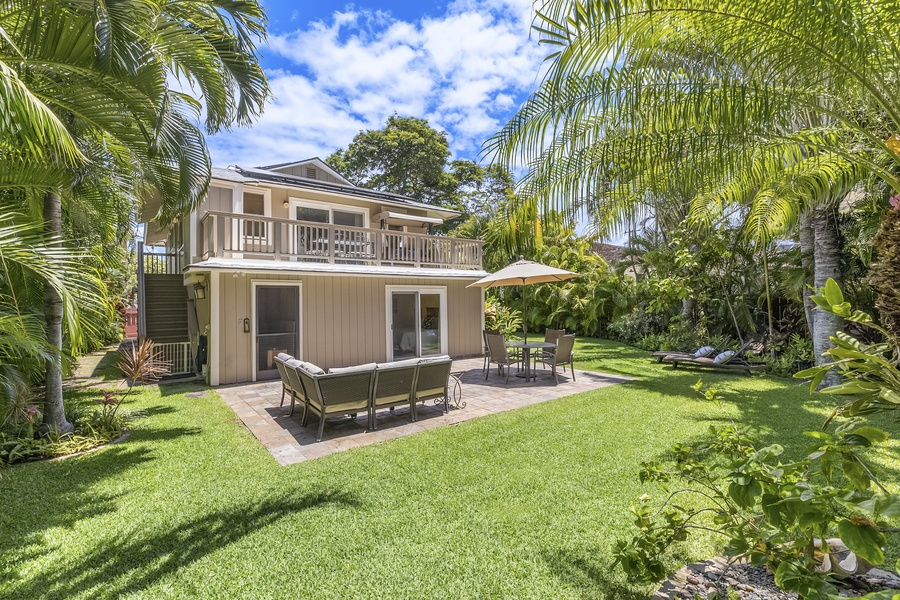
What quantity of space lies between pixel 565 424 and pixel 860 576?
160 inches

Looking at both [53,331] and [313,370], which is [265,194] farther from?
[313,370]

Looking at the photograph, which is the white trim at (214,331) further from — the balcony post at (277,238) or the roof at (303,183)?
the roof at (303,183)

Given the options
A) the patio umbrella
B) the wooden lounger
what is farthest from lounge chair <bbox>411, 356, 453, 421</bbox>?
the wooden lounger

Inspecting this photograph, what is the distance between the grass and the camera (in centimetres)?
296

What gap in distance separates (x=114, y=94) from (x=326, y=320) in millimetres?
7099

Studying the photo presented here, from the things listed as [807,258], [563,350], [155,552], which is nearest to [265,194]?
[563,350]

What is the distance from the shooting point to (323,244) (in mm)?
11906

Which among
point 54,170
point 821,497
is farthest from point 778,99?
point 54,170

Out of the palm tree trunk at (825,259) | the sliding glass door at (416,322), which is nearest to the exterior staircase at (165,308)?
the sliding glass door at (416,322)

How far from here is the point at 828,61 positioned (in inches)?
118

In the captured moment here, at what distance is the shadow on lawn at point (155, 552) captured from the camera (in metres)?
2.91

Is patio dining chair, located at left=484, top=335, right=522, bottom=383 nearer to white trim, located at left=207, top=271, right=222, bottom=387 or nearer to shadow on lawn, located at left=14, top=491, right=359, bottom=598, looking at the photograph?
shadow on lawn, located at left=14, top=491, right=359, bottom=598

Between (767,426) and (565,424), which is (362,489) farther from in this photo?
(767,426)

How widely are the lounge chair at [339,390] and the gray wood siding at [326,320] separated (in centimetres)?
465
